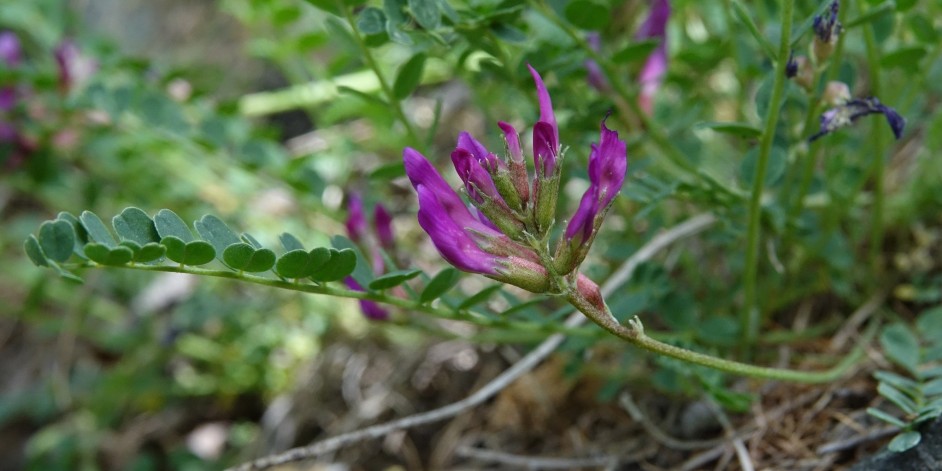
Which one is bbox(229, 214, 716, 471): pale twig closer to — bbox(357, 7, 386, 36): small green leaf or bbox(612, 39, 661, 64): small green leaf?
bbox(612, 39, 661, 64): small green leaf

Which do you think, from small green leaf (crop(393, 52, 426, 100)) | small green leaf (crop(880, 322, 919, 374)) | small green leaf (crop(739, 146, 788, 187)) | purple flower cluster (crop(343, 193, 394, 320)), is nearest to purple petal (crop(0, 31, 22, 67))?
purple flower cluster (crop(343, 193, 394, 320))

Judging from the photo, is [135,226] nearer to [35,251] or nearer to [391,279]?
[35,251]

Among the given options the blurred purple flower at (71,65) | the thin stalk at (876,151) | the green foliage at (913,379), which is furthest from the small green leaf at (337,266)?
the blurred purple flower at (71,65)

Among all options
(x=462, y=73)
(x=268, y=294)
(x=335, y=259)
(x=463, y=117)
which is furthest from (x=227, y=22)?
(x=335, y=259)

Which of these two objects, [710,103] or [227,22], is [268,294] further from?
[227,22]

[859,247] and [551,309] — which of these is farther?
[551,309]

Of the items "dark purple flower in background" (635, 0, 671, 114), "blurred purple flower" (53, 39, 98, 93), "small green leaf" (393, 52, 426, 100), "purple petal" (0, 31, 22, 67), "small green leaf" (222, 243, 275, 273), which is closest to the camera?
"small green leaf" (222, 243, 275, 273)

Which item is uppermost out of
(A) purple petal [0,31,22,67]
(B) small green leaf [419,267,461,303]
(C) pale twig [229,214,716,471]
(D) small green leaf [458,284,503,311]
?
(B) small green leaf [419,267,461,303]
